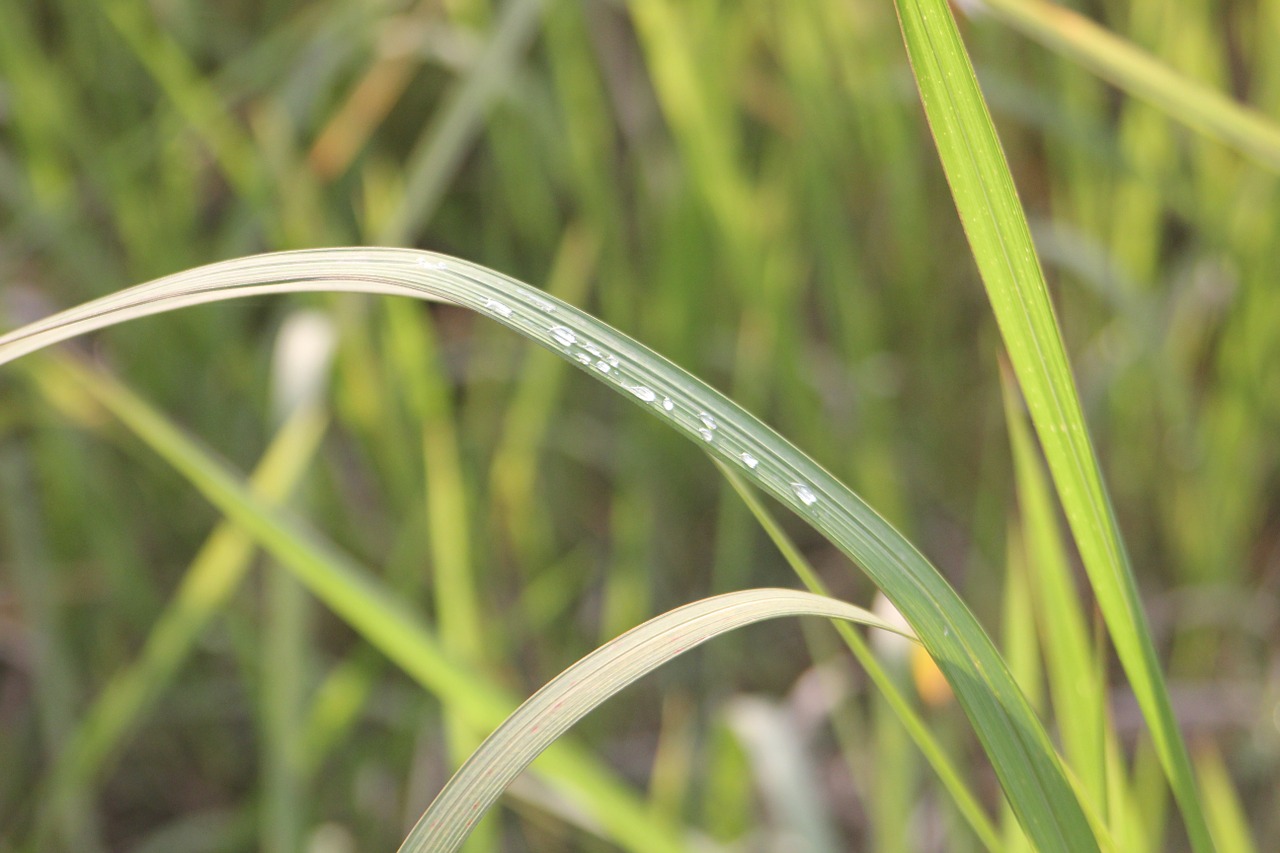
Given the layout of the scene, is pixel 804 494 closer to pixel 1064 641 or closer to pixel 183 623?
pixel 1064 641

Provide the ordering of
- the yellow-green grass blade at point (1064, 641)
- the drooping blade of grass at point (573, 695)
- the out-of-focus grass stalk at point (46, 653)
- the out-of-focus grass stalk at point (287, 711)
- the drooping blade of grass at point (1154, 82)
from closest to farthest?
the drooping blade of grass at point (573, 695) < the yellow-green grass blade at point (1064, 641) < the drooping blade of grass at point (1154, 82) < the out-of-focus grass stalk at point (287, 711) < the out-of-focus grass stalk at point (46, 653)

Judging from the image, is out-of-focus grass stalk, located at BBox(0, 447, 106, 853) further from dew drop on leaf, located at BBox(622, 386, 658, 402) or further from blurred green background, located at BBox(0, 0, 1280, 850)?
dew drop on leaf, located at BBox(622, 386, 658, 402)

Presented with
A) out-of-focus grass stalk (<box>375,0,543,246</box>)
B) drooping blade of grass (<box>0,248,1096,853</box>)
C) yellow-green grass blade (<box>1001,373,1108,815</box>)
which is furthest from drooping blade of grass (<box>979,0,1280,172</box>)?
out-of-focus grass stalk (<box>375,0,543,246</box>)

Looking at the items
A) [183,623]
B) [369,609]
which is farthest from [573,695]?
[183,623]

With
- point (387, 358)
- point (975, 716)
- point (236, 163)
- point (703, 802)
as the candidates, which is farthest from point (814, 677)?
point (236, 163)

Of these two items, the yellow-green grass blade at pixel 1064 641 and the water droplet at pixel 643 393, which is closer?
the water droplet at pixel 643 393

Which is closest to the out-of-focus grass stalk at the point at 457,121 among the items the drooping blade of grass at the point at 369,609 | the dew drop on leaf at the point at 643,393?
the drooping blade of grass at the point at 369,609

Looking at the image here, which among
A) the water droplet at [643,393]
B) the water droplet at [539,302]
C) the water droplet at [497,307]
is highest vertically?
the water droplet at [539,302]

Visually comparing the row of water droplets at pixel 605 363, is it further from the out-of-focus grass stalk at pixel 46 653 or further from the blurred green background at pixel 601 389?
the out-of-focus grass stalk at pixel 46 653
